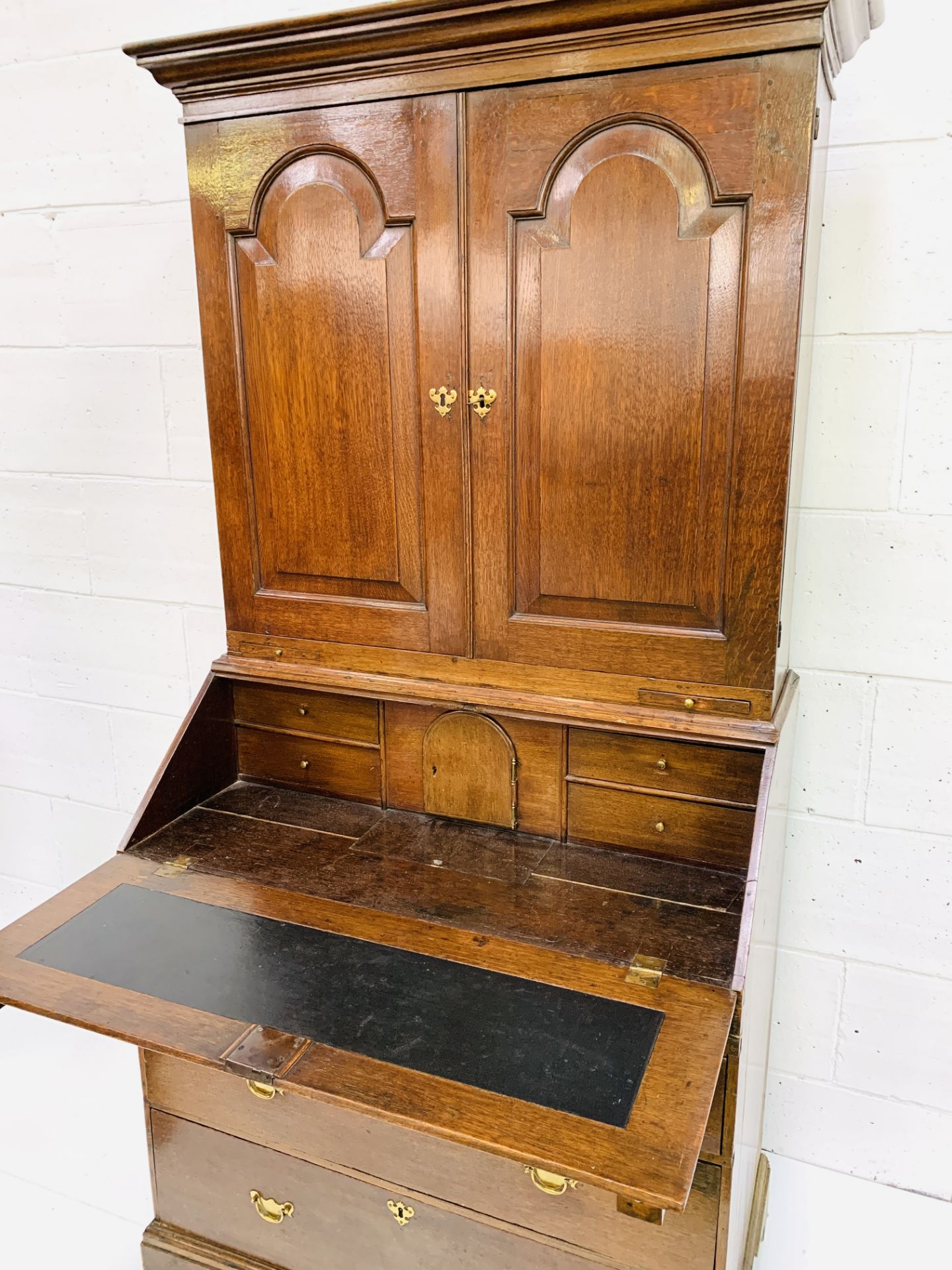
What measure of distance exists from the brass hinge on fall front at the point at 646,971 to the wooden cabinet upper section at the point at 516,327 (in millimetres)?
358

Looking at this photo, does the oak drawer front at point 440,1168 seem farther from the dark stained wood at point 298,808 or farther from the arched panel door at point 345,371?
the arched panel door at point 345,371

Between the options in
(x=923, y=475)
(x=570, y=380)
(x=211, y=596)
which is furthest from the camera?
(x=211, y=596)

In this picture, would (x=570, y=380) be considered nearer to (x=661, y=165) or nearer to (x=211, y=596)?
(x=661, y=165)

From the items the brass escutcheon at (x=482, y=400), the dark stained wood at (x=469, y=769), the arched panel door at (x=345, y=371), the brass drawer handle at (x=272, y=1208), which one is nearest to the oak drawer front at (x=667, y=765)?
the dark stained wood at (x=469, y=769)

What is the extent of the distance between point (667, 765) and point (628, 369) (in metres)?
0.59

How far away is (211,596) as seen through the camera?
7.25ft

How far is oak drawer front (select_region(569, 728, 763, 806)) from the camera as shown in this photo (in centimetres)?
142

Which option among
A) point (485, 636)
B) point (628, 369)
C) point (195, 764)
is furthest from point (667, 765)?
point (195, 764)

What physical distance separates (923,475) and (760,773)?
614mm

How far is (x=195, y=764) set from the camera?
67.5 inches

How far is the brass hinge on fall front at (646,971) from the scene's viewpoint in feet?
4.03

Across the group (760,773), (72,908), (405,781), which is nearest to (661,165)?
(760,773)

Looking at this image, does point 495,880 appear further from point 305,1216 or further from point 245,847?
point 305,1216

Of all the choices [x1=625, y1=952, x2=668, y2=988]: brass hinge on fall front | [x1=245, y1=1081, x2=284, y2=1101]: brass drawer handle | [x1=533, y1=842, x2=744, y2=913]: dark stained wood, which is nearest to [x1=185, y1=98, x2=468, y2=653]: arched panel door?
[x1=533, y1=842, x2=744, y2=913]: dark stained wood
